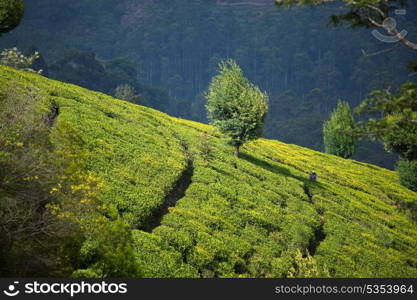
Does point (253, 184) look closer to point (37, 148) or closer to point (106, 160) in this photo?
point (106, 160)

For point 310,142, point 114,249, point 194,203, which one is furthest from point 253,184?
point 310,142

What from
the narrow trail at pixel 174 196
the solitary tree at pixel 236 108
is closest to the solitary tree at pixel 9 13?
the solitary tree at pixel 236 108

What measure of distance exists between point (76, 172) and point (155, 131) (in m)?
23.0

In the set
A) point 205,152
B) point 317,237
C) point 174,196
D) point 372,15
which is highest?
point 372,15

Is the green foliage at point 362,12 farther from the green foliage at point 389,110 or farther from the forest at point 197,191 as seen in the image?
the green foliage at point 389,110

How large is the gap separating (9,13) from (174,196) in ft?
75.9

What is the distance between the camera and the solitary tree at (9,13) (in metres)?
34.5

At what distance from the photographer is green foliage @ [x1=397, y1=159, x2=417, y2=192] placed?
59000 mm

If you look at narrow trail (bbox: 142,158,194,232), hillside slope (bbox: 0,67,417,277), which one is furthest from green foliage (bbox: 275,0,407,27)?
narrow trail (bbox: 142,158,194,232)

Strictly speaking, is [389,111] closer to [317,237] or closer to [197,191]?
[197,191]

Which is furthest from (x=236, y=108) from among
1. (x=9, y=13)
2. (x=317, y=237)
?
(x=9, y=13)

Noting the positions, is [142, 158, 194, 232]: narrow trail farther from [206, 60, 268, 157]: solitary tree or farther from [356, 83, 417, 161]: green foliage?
[356, 83, 417, 161]: green foliage

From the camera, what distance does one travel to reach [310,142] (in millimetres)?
191500

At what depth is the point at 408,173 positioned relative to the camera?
195ft
